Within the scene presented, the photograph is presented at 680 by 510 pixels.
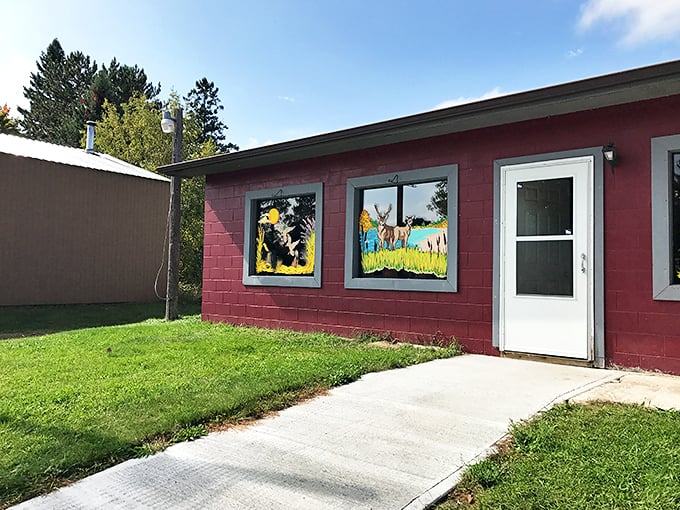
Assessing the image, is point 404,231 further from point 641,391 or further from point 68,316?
point 68,316

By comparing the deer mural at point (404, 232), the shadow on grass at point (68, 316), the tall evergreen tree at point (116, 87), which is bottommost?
the shadow on grass at point (68, 316)

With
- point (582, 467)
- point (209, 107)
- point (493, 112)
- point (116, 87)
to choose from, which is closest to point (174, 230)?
point (493, 112)

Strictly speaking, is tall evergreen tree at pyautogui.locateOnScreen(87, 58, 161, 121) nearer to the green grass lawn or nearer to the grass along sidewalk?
the grass along sidewalk

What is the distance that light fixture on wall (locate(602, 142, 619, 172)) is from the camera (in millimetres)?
5371

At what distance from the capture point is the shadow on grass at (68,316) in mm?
10008

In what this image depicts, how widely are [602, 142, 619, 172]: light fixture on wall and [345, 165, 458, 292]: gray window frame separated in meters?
1.78

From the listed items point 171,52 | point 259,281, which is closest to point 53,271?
point 171,52

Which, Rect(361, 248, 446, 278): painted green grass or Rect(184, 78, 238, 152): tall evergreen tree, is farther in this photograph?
Rect(184, 78, 238, 152): tall evergreen tree

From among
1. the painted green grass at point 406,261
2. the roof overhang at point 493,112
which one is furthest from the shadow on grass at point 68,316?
the painted green grass at point 406,261

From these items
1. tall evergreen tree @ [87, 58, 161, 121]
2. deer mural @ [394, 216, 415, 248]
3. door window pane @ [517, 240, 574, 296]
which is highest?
tall evergreen tree @ [87, 58, 161, 121]

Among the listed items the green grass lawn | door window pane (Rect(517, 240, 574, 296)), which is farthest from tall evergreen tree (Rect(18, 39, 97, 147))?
the green grass lawn

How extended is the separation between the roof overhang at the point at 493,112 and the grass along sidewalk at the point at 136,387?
2.78 m

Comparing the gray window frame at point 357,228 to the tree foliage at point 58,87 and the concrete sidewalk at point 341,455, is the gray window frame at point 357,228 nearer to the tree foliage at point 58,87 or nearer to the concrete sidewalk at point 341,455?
the concrete sidewalk at point 341,455

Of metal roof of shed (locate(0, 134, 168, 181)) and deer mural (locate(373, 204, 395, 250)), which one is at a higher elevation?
metal roof of shed (locate(0, 134, 168, 181))
